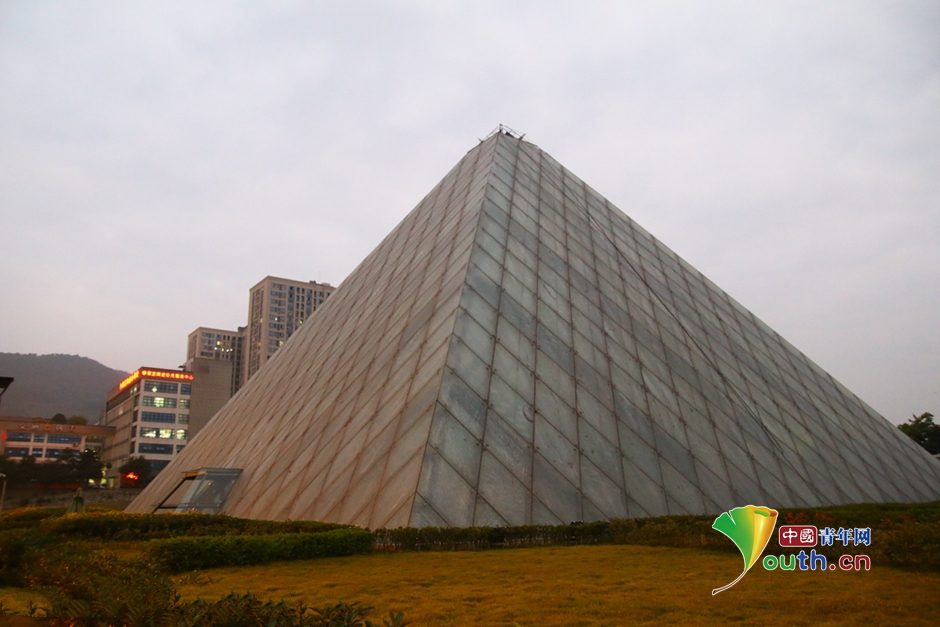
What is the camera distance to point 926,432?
65.1m

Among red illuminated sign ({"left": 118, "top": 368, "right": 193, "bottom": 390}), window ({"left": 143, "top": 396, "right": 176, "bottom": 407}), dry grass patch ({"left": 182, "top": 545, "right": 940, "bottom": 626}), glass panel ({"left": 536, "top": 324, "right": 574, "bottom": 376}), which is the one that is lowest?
dry grass patch ({"left": 182, "top": 545, "right": 940, "bottom": 626})

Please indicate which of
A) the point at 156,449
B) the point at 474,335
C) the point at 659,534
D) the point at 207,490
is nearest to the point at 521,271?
the point at 474,335

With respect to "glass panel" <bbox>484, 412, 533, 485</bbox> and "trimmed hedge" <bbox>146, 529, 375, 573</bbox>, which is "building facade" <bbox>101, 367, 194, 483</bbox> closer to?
"glass panel" <bbox>484, 412, 533, 485</bbox>

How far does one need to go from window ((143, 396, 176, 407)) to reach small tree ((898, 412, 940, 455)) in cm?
11392

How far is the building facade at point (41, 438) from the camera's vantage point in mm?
125875

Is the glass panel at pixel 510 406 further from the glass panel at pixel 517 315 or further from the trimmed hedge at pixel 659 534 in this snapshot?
the trimmed hedge at pixel 659 534

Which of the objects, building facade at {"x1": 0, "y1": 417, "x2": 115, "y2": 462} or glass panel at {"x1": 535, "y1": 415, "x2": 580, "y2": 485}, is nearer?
glass panel at {"x1": 535, "y1": 415, "x2": 580, "y2": 485}

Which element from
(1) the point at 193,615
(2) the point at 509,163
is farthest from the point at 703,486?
(2) the point at 509,163

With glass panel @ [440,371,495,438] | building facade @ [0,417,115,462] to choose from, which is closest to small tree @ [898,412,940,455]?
glass panel @ [440,371,495,438]

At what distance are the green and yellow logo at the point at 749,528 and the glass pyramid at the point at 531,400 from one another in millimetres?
5525

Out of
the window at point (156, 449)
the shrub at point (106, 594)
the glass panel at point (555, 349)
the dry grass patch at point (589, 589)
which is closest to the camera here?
the shrub at point (106, 594)

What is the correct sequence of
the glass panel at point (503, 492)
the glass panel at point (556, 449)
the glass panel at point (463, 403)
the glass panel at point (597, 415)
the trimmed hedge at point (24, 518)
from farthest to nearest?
the glass panel at point (597, 415) < the trimmed hedge at point (24, 518) < the glass panel at point (556, 449) < the glass panel at point (463, 403) < the glass panel at point (503, 492)

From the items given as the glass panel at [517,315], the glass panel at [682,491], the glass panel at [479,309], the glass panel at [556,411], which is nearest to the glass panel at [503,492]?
the glass panel at [556,411]

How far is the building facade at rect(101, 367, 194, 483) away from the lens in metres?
120
